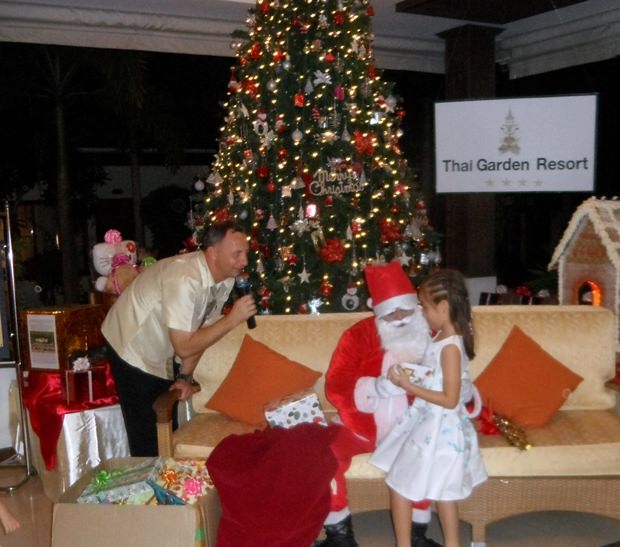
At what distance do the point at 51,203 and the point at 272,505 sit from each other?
559 centimetres

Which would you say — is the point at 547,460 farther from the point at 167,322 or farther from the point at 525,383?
the point at 167,322

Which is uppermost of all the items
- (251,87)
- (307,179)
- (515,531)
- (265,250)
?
(251,87)

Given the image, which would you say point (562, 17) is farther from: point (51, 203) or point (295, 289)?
point (51, 203)

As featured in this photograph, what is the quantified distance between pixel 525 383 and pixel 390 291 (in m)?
0.87

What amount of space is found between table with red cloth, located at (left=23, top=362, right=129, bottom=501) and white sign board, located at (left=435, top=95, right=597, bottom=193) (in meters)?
2.62

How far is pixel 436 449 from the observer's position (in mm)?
2553

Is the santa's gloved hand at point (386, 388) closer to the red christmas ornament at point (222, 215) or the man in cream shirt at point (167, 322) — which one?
the man in cream shirt at point (167, 322)

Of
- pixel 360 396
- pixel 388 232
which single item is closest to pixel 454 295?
pixel 360 396

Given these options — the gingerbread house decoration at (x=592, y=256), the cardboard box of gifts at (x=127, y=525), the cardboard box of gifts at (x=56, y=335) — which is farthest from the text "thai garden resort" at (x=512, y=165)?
the cardboard box of gifts at (x=127, y=525)

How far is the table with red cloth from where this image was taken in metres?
3.58

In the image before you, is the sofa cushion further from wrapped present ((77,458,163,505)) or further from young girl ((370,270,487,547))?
wrapped present ((77,458,163,505))

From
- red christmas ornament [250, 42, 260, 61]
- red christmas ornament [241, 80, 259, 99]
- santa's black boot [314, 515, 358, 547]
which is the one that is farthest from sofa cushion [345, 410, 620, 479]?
red christmas ornament [250, 42, 260, 61]

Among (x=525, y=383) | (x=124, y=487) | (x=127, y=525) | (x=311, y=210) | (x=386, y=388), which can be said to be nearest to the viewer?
(x=127, y=525)

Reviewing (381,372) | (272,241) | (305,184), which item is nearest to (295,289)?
(272,241)
